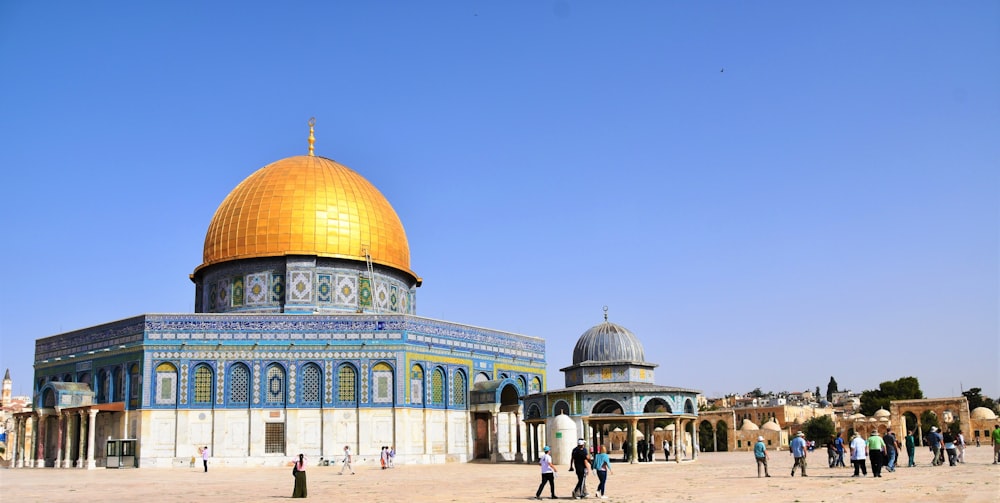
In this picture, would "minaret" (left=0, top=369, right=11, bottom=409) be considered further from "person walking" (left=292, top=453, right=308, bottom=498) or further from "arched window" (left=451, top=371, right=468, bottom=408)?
"person walking" (left=292, top=453, right=308, bottom=498)

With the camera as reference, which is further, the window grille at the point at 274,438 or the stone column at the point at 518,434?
the stone column at the point at 518,434

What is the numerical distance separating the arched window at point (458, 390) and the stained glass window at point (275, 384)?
676cm

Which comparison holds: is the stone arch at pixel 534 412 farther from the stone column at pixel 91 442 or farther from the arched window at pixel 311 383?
the stone column at pixel 91 442

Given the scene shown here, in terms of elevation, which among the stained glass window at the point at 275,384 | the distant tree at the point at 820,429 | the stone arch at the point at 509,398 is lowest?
the distant tree at the point at 820,429

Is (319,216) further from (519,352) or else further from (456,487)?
(456,487)

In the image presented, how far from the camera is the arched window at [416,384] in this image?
36875 millimetres

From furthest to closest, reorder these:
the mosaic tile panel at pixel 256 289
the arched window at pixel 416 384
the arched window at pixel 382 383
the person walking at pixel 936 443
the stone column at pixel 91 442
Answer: the mosaic tile panel at pixel 256 289
the arched window at pixel 416 384
the arched window at pixel 382 383
the stone column at pixel 91 442
the person walking at pixel 936 443

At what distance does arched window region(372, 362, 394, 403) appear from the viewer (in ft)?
118

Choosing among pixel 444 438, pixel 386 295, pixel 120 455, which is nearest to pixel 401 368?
pixel 444 438

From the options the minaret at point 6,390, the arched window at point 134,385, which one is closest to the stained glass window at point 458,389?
the arched window at point 134,385

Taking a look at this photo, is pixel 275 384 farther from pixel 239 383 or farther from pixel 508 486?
pixel 508 486

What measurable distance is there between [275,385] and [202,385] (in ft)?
8.51

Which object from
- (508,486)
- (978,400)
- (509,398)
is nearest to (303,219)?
(509,398)

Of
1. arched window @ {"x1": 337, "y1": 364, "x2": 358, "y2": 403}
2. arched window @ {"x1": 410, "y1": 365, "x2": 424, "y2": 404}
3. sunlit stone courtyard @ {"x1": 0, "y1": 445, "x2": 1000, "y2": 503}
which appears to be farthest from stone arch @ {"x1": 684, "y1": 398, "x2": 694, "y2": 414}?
arched window @ {"x1": 337, "y1": 364, "x2": 358, "y2": 403}
